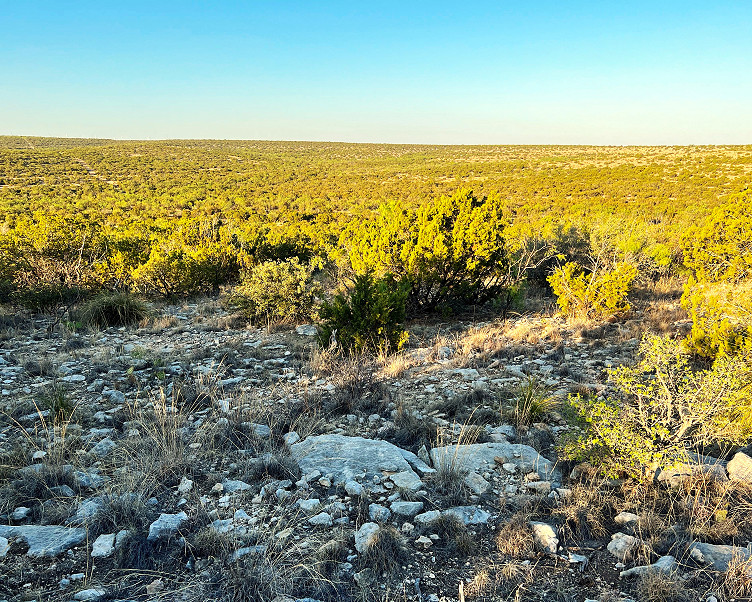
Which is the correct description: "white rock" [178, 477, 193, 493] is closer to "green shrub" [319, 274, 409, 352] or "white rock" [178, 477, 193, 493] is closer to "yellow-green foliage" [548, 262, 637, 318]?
"green shrub" [319, 274, 409, 352]

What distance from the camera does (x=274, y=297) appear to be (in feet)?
24.7

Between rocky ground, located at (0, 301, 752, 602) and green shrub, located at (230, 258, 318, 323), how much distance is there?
2.55 m

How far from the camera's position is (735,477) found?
2.94 m

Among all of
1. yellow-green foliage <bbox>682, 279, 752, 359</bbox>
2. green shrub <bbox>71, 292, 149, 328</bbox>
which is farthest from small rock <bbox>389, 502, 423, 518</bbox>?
green shrub <bbox>71, 292, 149, 328</bbox>

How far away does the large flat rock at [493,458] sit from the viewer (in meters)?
3.15

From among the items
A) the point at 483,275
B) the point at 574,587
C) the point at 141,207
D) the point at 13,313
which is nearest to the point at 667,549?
the point at 574,587

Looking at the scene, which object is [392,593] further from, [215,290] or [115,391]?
[215,290]

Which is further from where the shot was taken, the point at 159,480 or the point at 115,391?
the point at 115,391

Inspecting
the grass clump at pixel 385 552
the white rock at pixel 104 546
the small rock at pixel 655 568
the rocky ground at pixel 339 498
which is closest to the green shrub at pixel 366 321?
the rocky ground at pixel 339 498

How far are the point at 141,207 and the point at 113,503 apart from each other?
90.3ft

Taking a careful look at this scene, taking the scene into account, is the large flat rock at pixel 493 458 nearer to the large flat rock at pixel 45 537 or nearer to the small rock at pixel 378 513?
the small rock at pixel 378 513

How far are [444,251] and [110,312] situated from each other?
548 cm

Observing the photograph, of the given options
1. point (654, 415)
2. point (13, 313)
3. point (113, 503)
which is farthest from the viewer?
point (13, 313)

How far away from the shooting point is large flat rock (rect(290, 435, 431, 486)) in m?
3.08
